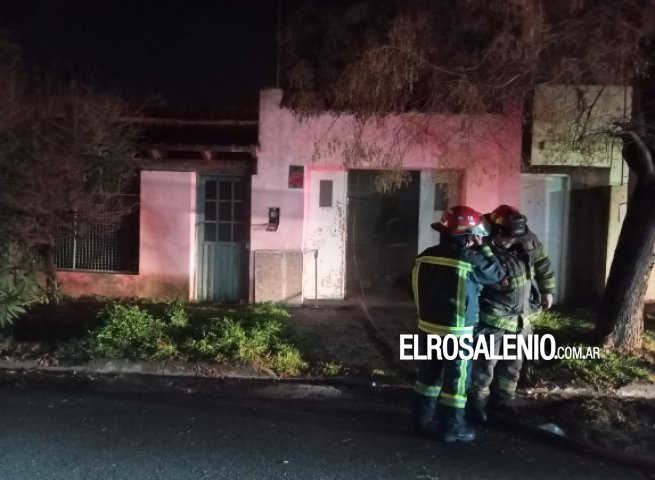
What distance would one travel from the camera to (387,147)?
A: 8.53 metres

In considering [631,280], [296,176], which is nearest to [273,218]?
[296,176]

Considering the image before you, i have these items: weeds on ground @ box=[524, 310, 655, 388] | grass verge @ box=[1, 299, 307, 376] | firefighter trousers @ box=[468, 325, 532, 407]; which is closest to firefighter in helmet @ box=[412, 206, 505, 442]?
firefighter trousers @ box=[468, 325, 532, 407]

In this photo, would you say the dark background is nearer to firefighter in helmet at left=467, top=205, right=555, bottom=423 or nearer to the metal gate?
the metal gate

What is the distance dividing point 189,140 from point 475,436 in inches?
234

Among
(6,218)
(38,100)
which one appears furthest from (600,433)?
(38,100)

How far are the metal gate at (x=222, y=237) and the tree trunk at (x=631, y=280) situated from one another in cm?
485

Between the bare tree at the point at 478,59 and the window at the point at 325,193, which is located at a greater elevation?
the bare tree at the point at 478,59

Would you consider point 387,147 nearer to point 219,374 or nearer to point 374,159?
point 374,159

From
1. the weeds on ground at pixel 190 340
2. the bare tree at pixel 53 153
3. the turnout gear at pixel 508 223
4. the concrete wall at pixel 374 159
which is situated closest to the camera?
the turnout gear at pixel 508 223

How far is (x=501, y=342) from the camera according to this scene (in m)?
5.00

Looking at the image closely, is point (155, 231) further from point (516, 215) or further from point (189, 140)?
point (516, 215)

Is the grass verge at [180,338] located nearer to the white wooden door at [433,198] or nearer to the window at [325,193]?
the window at [325,193]

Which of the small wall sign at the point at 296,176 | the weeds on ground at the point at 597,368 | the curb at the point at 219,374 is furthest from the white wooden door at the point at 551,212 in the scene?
the curb at the point at 219,374

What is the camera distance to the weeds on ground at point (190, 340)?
6375 mm
